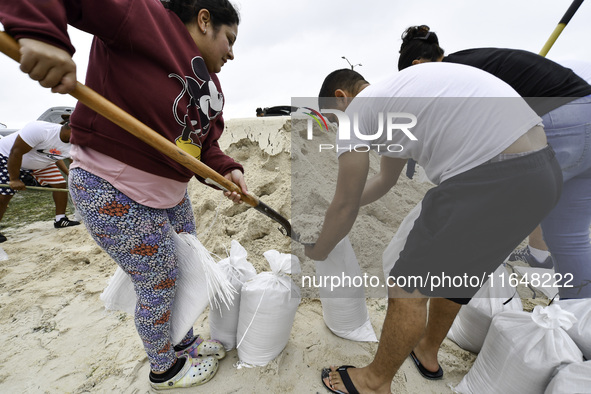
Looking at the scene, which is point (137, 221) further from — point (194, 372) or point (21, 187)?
point (21, 187)

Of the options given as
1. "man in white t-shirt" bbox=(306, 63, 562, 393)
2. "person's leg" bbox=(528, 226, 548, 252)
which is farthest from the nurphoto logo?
"person's leg" bbox=(528, 226, 548, 252)

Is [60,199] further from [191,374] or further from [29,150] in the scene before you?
[191,374]

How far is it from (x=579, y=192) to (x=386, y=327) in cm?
113

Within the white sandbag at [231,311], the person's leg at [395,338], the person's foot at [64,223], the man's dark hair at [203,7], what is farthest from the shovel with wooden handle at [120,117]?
the person's foot at [64,223]

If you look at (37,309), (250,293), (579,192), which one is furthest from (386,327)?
(37,309)

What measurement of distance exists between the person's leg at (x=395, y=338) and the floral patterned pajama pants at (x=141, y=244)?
2.80 feet

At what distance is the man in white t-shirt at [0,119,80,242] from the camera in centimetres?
292

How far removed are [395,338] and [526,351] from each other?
477 mm

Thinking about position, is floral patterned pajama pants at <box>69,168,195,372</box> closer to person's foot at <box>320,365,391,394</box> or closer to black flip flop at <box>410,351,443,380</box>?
person's foot at <box>320,365,391,394</box>

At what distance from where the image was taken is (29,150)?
3020 mm

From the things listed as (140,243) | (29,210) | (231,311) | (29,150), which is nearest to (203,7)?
(140,243)

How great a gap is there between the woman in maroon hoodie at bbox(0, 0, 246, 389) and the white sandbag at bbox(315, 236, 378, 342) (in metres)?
0.76

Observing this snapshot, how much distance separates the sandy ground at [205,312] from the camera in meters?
1.35

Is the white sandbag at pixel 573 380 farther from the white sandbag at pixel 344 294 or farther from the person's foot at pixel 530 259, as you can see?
the person's foot at pixel 530 259
